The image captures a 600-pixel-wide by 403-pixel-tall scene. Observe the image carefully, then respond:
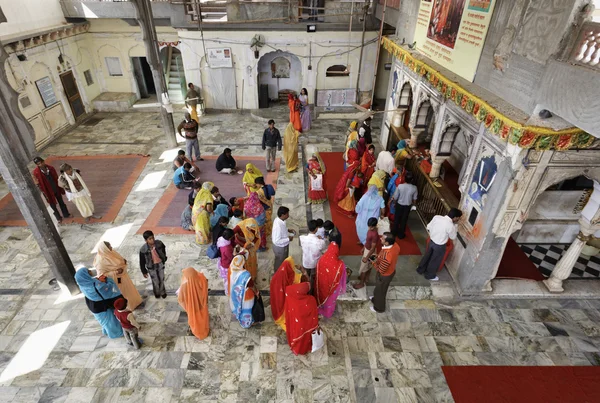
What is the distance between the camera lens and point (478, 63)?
552 cm

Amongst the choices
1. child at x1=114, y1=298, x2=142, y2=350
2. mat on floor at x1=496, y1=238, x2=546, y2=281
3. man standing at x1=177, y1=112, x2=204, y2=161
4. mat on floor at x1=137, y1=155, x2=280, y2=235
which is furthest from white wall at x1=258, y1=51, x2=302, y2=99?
child at x1=114, y1=298, x2=142, y2=350

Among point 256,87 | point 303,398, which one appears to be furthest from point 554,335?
point 256,87

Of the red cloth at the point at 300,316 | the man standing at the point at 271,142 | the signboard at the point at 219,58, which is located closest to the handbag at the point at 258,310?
the red cloth at the point at 300,316

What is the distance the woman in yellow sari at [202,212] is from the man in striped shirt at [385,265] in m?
3.43

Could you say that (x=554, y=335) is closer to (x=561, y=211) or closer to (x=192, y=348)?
(x=561, y=211)

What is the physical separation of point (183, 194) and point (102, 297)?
4.29 meters

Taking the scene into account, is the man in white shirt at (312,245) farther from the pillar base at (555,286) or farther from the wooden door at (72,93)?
the wooden door at (72,93)

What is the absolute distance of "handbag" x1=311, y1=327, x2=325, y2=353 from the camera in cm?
490

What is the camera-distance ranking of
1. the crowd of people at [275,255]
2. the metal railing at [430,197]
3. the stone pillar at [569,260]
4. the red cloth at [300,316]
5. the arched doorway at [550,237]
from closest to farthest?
1. the red cloth at [300,316]
2. the crowd of people at [275,255]
3. the stone pillar at [569,260]
4. the arched doorway at [550,237]
5. the metal railing at [430,197]

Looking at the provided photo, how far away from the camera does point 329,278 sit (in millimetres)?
5184

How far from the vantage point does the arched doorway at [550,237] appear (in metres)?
6.75

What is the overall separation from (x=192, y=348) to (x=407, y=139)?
719 cm

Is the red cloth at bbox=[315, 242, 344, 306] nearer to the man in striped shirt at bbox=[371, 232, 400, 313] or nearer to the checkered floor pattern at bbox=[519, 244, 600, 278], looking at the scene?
the man in striped shirt at bbox=[371, 232, 400, 313]

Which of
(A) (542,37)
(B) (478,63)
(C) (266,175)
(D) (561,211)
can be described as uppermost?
(A) (542,37)
